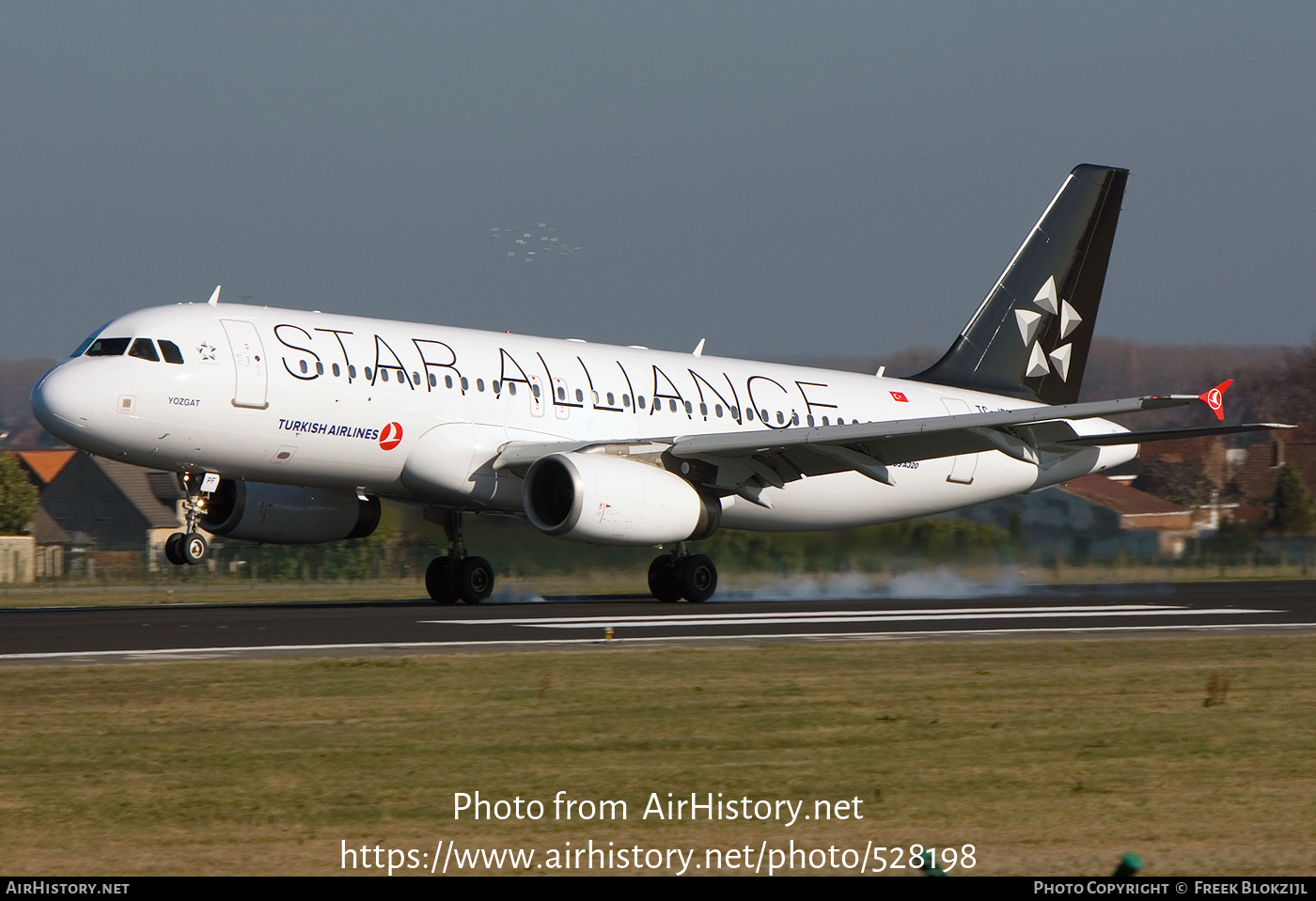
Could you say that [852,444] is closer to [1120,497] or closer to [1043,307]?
[1043,307]

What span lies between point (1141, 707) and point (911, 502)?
17.2 metres

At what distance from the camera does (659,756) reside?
9.95 meters

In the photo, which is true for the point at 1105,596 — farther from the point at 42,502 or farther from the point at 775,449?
the point at 42,502

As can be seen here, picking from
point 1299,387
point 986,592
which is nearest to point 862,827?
point 986,592

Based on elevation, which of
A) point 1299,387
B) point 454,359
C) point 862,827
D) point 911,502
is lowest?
point 862,827

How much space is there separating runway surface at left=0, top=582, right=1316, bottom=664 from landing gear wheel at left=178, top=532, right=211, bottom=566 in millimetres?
829

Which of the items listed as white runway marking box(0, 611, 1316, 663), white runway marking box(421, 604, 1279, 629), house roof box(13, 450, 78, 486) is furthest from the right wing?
house roof box(13, 450, 78, 486)

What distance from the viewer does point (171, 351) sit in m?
21.3

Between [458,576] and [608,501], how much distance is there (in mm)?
4548

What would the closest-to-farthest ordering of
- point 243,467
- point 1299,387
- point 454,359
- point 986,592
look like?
1. point 243,467
2. point 454,359
3. point 986,592
4. point 1299,387

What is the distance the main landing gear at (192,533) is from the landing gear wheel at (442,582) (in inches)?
180

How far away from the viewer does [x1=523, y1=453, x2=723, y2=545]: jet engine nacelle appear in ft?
72.3

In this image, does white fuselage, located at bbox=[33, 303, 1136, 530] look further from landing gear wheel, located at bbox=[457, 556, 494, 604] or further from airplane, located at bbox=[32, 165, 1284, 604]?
landing gear wheel, located at bbox=[457, 556, 494, 604]

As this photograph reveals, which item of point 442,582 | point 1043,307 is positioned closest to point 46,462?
point 442,582
